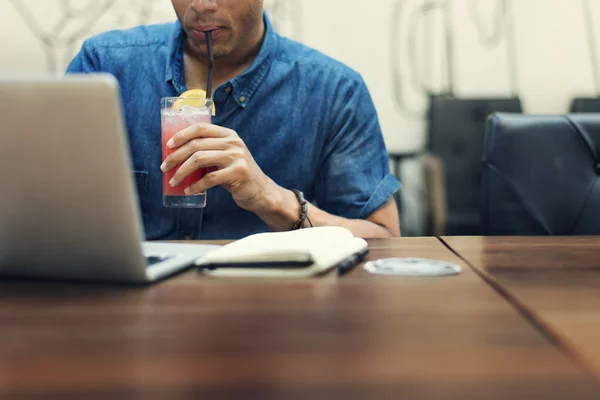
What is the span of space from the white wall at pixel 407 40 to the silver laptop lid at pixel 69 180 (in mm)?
2481

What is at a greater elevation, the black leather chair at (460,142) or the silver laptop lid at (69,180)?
the silver laptop lid at (69,180)

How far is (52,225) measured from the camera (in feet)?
2.18

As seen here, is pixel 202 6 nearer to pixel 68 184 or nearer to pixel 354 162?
pixel 354 162

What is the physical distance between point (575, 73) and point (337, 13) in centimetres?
113

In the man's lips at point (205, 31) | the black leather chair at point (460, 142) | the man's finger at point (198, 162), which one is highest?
the man's lips at point (205, 31)

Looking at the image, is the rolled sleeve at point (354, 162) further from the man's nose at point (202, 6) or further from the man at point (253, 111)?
the man's nose at point (202, 6)

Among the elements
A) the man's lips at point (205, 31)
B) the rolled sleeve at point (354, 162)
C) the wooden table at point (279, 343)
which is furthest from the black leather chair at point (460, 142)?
the wooden table at point (279, 343)

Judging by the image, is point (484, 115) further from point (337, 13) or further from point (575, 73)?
point (337, 13)

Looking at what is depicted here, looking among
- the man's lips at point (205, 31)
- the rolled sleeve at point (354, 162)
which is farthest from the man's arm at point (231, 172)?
the man's lips at point (205, 31)

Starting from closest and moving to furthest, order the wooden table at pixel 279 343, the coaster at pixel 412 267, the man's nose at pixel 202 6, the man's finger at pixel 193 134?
the wooden table at pixel 279 343
the coaster at pixel 412 267
the man's finger at pixel 193 134
the man's nose at pixel 202 6

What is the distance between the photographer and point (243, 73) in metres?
1.51

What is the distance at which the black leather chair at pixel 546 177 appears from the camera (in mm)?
1328

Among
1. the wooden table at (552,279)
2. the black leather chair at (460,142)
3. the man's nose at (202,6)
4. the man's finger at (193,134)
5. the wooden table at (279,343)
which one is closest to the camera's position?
the wooden table at (279,343)

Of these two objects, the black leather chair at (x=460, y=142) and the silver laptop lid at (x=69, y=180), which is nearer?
the silver laptop lid at (x=69, y=180)
